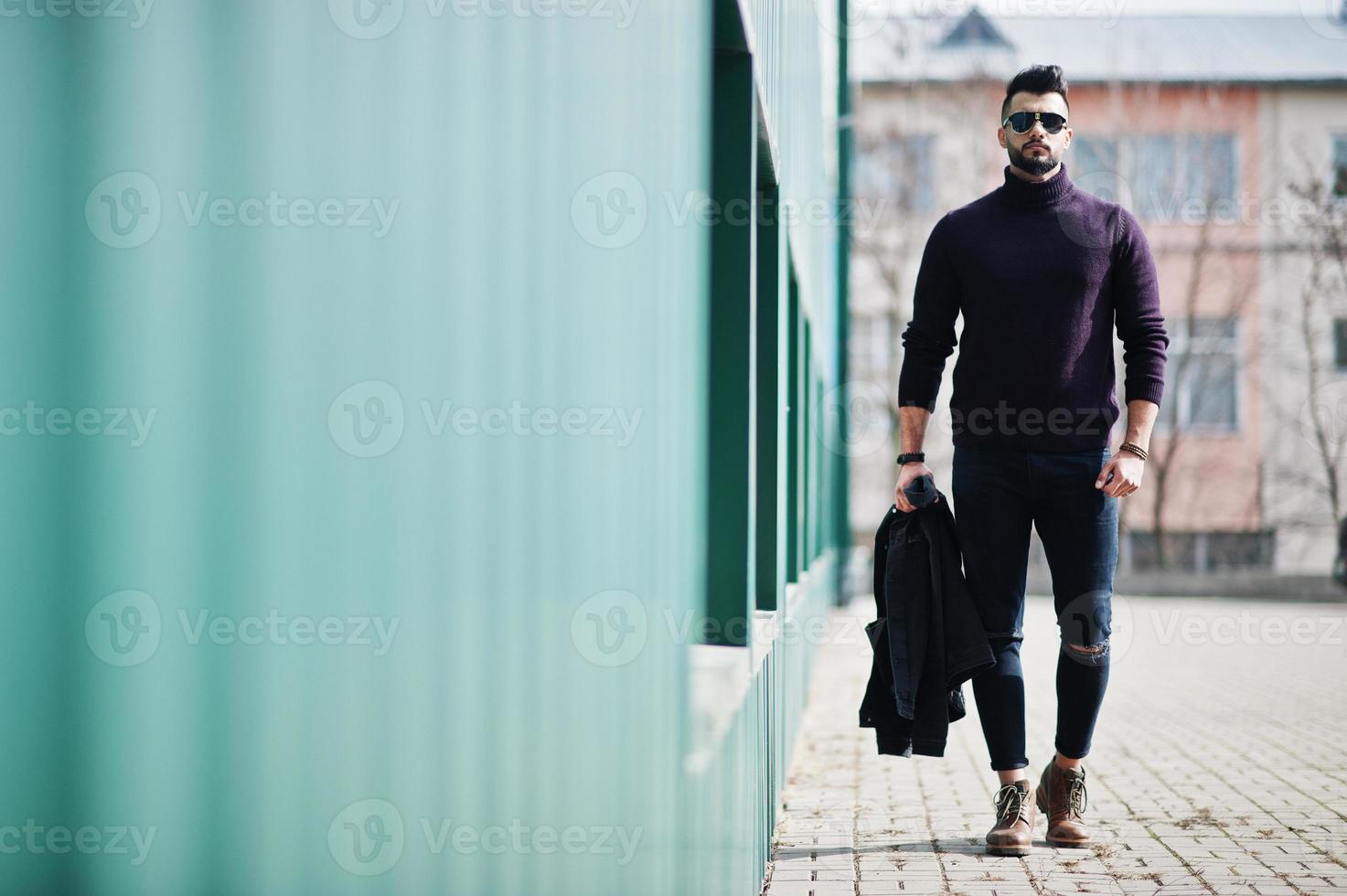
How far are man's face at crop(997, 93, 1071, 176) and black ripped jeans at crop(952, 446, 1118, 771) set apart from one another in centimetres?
78

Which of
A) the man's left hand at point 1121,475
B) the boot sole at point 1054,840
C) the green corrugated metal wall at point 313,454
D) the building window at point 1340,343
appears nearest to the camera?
the green corrugated metal wall at point 313,454

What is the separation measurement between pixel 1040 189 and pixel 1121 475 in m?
0.81

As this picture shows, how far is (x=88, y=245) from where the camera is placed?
8.04 feet

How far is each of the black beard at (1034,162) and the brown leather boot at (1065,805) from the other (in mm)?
1635

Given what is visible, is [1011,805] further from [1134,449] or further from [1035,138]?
[1035,138]

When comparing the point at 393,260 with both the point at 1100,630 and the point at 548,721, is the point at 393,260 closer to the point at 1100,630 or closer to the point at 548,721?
the point at 548,721

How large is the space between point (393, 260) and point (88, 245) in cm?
52

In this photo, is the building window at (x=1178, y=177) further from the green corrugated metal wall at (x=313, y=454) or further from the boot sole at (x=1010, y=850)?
the green corrugated metal wall at (x=313, y=454)

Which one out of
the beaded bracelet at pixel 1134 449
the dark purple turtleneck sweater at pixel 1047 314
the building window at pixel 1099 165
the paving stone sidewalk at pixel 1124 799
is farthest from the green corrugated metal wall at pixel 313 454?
the building window at pixel 1099 165

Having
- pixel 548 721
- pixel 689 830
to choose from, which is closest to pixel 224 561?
pixel 548 721

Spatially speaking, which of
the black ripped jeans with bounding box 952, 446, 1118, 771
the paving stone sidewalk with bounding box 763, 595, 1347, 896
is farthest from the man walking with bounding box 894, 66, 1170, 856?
the paving stone sidewalk with bounding box 763, 595, 1347, 896

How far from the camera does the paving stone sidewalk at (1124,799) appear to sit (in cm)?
371

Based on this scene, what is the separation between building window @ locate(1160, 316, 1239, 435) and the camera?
23469mm

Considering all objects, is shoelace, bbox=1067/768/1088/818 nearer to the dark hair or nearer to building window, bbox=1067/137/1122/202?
the dark hair
